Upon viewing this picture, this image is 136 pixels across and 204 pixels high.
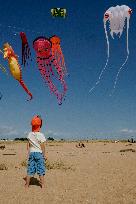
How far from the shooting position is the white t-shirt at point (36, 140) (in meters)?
9.30

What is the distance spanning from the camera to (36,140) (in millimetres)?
9312

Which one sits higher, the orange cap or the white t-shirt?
the orange cap

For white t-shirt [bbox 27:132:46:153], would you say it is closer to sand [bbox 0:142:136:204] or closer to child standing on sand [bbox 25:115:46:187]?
child standing on sand [bbox 25:115:46:187]

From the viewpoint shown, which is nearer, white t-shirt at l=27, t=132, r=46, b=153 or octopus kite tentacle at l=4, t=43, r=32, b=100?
white t-shirt at l=27, t=132, r=46, b=153

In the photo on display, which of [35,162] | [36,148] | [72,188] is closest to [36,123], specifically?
[36,148]

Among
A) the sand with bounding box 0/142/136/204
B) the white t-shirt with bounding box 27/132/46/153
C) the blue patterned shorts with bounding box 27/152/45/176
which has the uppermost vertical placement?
the white t-shirt with bounding box 27/132/46/153

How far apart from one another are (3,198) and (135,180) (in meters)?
4.19

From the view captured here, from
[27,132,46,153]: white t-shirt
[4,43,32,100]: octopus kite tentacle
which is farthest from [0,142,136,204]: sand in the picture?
[4,43,32,100]: octopus kite tentacle

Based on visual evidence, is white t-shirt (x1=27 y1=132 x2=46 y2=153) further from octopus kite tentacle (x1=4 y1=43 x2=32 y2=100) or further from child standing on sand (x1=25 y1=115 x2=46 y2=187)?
octopus kite tentacle (x1=4 y1=43 x2=32 y2=100)

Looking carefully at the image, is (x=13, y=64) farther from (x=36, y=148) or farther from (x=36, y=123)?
(x=36, y=148)

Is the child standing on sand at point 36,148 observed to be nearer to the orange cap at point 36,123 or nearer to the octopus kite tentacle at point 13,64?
the orange cap at point 36,123

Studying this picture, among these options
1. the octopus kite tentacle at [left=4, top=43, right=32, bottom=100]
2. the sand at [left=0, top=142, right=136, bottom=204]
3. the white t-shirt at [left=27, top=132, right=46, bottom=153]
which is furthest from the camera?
the octopus kite tentacle at [left=4, top=43, right=32, bottom=100]

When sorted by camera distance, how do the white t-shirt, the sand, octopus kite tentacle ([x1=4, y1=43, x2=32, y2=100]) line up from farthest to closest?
octopus kite tentacle ([x1=4, y1=43, x2=32, y2=100]) → the white t-shirt → the sand

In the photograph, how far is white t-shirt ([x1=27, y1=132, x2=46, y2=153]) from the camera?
9.30m
